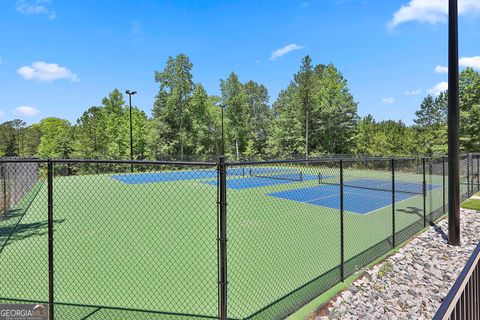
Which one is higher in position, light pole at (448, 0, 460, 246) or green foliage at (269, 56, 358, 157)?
green foliage at (269, 56, 358, 157)

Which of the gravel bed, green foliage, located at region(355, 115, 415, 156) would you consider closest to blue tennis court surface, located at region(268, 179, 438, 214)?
the gravel bed

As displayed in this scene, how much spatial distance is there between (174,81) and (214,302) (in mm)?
39370

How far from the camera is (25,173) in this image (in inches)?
516

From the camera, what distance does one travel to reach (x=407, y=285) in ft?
15.8

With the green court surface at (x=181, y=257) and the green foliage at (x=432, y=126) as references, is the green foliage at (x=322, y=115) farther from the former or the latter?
the green court surface at (x=181, y=257)

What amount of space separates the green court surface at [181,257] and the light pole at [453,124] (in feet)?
3.38

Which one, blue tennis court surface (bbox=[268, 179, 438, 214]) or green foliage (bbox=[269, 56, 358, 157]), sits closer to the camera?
blue tennis court surface (bbox=[268, 179, 438, 214])

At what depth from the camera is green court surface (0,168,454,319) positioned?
4.30 metres

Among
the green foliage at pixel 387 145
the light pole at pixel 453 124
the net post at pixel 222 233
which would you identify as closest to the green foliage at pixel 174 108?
the green foliage at pixel 387 145

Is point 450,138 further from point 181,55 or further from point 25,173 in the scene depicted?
point 181,55

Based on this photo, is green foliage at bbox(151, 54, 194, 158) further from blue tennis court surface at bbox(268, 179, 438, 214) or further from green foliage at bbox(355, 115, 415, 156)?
blue tennis court surface at bbox(268, 179, 438, 214)

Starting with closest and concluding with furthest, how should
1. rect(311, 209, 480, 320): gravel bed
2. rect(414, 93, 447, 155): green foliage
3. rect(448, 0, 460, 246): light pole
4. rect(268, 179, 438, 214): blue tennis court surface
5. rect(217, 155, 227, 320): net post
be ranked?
1. rect(217, 155, 227, 320): net post
2. rect(311, 209, 480, 320): gravel bed
3. rect(448, 0, 460, 246): light pole
4. rect(268, 179, 438, 214): blue tennis court surface
5. rect(414, 93, 447, 155): green foliage

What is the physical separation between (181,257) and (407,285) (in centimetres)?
435

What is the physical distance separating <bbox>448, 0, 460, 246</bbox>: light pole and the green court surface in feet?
3.38
